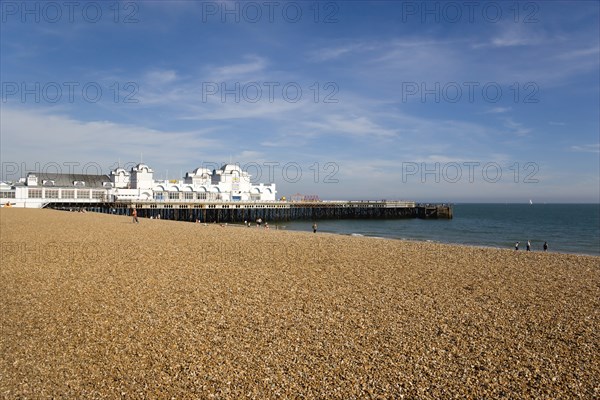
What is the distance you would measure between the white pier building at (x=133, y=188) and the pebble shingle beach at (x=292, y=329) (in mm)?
44284

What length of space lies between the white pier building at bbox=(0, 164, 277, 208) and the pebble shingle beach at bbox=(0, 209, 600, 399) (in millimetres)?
44284

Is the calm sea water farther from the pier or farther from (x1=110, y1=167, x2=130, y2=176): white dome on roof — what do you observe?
(x1=110, y1=167, x2=130, y2=176): white dome on roof

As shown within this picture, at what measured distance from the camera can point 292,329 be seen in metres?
6.38

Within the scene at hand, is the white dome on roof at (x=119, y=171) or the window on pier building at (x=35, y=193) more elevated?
the white dome on roof at (x=119, y=171)

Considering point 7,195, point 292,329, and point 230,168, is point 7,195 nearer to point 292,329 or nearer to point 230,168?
point 230,168

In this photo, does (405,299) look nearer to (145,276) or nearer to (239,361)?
(239,361)

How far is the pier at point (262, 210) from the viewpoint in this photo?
48.9m

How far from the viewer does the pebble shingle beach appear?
4.71 m

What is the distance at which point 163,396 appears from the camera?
4426mm

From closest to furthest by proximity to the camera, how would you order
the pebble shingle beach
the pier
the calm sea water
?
the pebble shingle beach < the calm sea water < the pier

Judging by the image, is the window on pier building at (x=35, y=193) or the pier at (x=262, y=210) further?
the window on pier building at (x=35, y=193)

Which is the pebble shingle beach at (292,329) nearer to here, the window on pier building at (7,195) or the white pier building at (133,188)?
the white pier building at (133,188)

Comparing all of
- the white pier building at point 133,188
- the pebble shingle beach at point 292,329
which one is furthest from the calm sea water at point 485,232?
the pebble shingle beach at point 292,329

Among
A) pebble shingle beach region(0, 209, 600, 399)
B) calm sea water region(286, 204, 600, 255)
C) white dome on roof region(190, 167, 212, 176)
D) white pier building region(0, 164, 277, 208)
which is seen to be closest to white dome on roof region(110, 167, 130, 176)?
white pier building region(0, 164, 277, 208)
